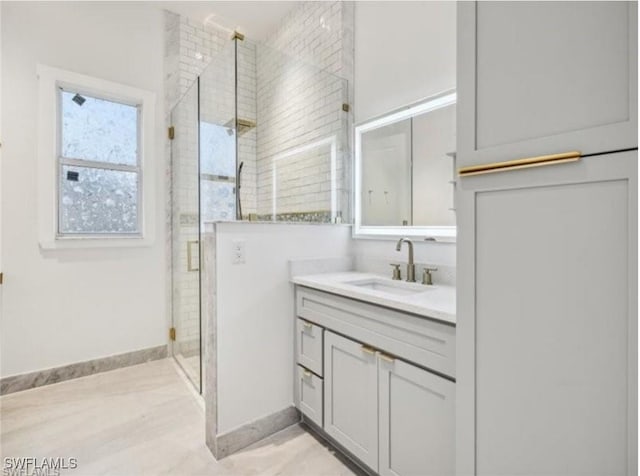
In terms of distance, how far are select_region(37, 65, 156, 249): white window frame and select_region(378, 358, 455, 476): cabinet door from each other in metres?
2.46

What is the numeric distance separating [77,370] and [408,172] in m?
2.91

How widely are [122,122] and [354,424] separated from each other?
9.71ft

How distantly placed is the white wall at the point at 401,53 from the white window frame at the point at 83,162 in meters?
1.87

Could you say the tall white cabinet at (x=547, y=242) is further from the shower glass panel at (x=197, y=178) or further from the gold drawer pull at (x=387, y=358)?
the shower glass panel at (x=197, y=178)

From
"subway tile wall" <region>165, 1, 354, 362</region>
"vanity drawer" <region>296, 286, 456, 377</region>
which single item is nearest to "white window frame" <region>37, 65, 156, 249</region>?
"subway tile wall" <region>165, 1, 354, 362</region>

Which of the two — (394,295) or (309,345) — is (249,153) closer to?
(309,345)

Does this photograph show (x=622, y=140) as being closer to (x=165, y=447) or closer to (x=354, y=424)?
(x=354, y=424)

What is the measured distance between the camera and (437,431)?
4.13ft

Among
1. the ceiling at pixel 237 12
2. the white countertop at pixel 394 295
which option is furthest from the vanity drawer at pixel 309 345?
the ceiling at pixel 237 12

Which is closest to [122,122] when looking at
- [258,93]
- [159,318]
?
[258,93]

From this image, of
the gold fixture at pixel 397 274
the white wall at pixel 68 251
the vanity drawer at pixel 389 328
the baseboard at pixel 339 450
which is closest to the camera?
the vanity drawer at pixel 389 328

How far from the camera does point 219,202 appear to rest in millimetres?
2557

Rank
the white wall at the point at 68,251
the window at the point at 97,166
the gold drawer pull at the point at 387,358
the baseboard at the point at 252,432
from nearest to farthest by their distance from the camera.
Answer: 1. the gold drawer pull at the point at 387,358
2. the baseboard at the point at 252,432
3. the white wall at the point at 68,251
4. the window at the point at 97,166

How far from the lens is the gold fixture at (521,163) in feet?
2.63
